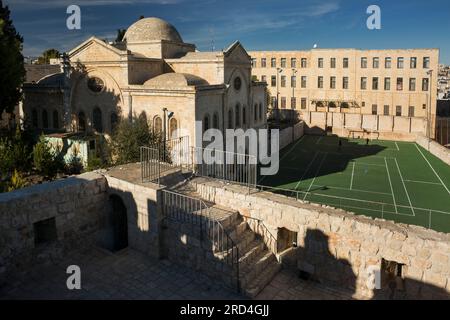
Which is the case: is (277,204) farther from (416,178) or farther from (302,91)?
(302,91)

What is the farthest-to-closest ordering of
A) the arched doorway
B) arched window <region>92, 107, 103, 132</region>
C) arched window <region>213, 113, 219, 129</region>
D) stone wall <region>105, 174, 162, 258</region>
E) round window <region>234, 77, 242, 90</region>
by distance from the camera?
1. round window <region>234, 77, 242, 90</region>
2. arched window <region>92, 107, 103, 132</region>
3. arched window <region>213, 113, 219, 129</region>
4. the arched doorway
5. stone wall <region>105, 174, 162, 258</region>

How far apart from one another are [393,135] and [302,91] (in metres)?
18.8

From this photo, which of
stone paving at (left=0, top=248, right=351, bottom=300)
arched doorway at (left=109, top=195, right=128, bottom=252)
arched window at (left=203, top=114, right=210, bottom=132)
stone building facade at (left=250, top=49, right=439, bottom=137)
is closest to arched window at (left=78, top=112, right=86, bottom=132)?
arched window at (left=203, top=114, right=210, bottom=132)

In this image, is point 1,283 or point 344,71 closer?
point 1,283

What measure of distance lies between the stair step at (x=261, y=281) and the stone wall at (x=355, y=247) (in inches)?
22.2

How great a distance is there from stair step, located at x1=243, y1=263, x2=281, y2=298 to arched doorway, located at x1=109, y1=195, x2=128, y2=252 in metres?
5.63

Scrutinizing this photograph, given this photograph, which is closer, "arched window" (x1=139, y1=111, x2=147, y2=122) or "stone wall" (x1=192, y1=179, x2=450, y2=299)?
"stone wall" (x1=192, y1=179, x2=450, y2=299)

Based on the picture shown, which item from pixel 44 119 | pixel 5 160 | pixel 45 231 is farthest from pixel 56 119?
pixel 45 231

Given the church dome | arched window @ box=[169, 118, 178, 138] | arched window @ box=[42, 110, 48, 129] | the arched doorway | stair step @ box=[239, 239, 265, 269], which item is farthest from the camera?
the church dome

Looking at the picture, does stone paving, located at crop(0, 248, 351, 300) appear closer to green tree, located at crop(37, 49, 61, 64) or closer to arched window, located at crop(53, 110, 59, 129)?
arched window, located at crop(53, 110, 59, 129)

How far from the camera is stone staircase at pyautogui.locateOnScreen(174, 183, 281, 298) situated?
36.8ft

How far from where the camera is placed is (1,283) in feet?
36.6
